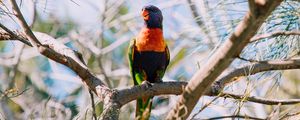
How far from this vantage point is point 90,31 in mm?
4844

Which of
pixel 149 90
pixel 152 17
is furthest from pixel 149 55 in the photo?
pixel 149 90

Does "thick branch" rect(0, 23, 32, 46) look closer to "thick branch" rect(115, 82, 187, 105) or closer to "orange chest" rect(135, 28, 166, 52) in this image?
"thick branch" rect(115, 82, 187, 105)

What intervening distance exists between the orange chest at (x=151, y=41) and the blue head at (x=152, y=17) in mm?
66

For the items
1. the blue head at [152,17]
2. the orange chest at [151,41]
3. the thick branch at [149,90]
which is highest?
the blue head at [152,17]

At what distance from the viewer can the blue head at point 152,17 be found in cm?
276

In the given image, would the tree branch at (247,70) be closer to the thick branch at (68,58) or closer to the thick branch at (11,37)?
the thick branch at (68,58)

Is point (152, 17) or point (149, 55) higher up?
point (152, 17)

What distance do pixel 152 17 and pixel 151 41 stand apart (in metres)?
0.19

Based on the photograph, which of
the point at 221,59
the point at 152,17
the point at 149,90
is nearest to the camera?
the point at 221,59

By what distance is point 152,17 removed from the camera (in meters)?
2.81

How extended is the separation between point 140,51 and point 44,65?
301 centimetres

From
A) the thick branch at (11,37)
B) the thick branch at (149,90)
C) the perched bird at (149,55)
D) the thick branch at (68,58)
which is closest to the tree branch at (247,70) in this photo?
the thick branch at (149,90)

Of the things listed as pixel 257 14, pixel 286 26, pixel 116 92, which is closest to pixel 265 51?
pixel 286 26

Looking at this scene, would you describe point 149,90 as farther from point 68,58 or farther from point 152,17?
point 152,17
